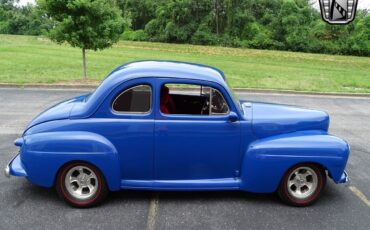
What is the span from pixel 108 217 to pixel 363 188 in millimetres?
3560

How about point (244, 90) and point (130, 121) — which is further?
point (244, 90)

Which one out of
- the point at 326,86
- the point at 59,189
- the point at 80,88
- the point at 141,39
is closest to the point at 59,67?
the point at 80,88

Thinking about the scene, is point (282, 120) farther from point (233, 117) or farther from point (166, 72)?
point (166, 72)

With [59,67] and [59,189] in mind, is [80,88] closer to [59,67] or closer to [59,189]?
[59,67]

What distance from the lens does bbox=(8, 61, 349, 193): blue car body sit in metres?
4.58

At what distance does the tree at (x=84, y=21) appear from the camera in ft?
42.8

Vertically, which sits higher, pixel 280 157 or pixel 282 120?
pixel 282 120

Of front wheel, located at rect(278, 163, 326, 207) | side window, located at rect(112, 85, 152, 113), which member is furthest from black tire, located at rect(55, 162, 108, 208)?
front wheel, located at rect(278, 163, 326, 207)

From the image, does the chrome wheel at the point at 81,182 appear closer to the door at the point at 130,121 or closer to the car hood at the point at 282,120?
the door at the point at 130,121

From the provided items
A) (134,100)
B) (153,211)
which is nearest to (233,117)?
(134,100)

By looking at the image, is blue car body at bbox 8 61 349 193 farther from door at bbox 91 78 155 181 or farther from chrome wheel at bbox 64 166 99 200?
chrome wheel at bbox 64 166 99 200

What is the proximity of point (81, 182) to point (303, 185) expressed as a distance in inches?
108

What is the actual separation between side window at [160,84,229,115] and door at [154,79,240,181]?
1cm

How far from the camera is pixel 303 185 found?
4.89 meters
